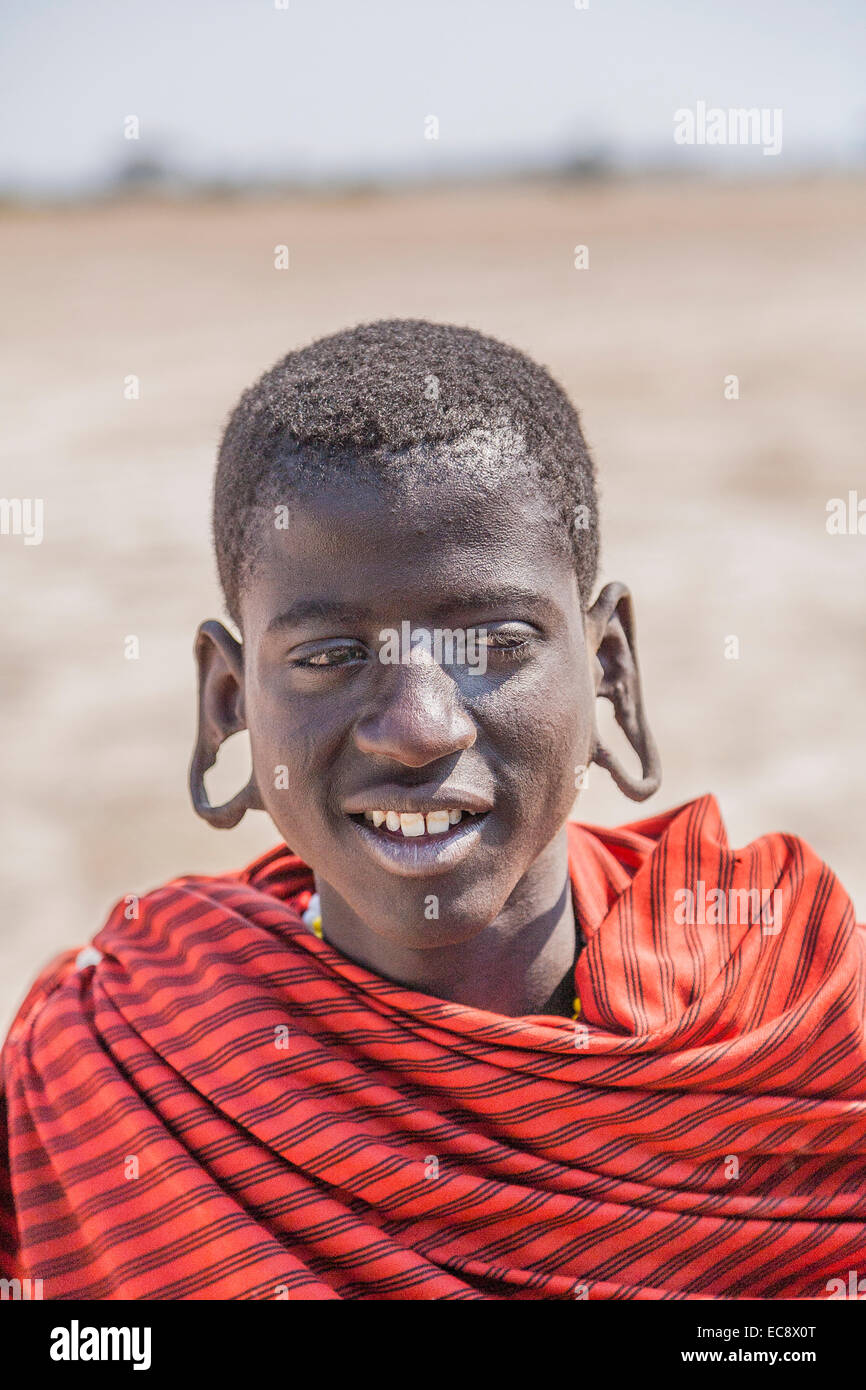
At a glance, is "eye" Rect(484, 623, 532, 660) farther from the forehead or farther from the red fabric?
the red fabric

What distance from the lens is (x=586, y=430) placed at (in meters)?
9.02

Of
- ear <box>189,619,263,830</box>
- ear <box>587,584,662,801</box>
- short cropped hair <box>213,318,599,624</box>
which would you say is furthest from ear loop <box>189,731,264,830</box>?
ear <box>587,584,662,801</box>

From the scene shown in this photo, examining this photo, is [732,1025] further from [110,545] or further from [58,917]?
[110,545]

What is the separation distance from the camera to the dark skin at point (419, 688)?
6.85ft

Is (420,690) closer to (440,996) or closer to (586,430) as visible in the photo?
(440,996)

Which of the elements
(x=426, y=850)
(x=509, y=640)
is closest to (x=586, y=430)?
(x=509, y=640)

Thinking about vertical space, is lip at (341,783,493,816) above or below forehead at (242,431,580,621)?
below

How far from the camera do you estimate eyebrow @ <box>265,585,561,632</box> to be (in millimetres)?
2098

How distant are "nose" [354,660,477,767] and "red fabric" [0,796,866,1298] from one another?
0.42m

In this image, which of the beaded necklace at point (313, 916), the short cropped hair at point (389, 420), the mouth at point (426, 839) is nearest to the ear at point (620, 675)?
the short cropped hair at point (389, 420)

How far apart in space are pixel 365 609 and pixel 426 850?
0.34 metres

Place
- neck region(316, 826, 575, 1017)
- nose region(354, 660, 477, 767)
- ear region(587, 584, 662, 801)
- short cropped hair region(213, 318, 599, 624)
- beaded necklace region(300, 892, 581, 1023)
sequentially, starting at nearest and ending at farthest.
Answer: nose region(354, 660, 477, 767) → short cropped hair region(213, 318, 599, 624) → neck region(316, 826, 575, 1017) → ear region(587, 584, 662, 801) → beaded necklace region(300, 892, 581, 1023)

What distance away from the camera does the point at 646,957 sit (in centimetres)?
236

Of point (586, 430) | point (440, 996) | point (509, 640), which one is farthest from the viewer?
point (586, 430)
